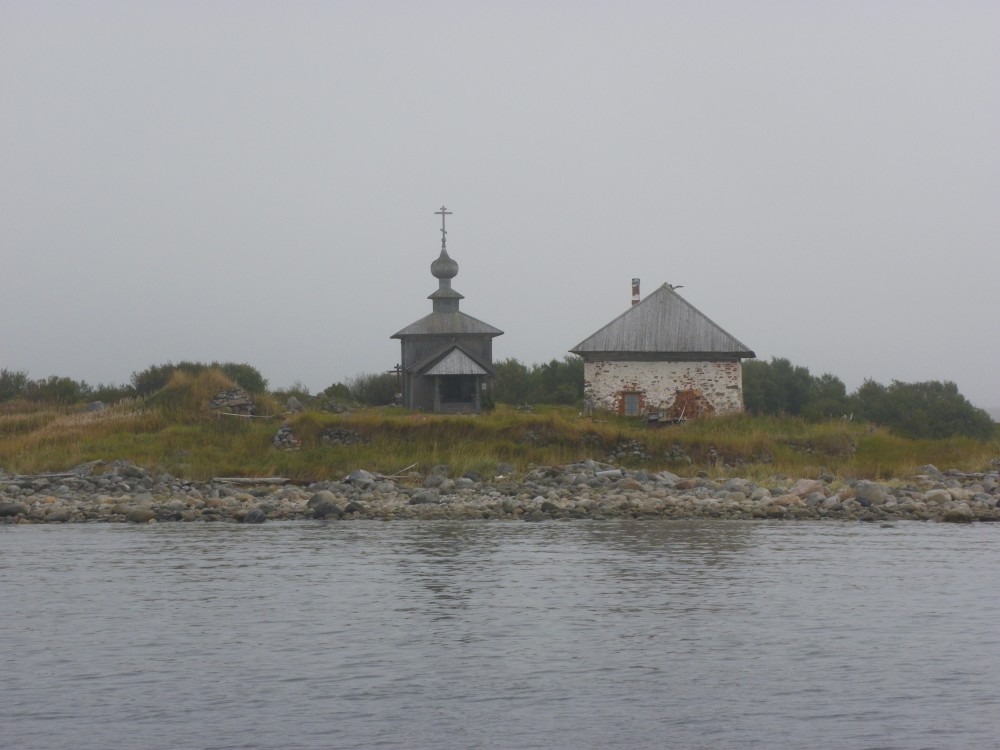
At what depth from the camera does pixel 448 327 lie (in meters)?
46.7

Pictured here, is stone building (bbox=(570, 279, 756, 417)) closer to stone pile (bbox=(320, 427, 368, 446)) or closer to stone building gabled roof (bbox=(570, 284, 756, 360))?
stone building gabled roof (bbox=(570, 284, 756, 360))

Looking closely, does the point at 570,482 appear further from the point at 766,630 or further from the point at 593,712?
the point at 593,712

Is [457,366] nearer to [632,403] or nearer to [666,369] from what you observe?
[632,403]

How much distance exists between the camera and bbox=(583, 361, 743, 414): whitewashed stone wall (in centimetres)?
4188

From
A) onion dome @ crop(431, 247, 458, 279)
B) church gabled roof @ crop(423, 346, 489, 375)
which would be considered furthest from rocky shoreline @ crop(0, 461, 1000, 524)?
onion dome @ crop(431, 247, 458, 279)

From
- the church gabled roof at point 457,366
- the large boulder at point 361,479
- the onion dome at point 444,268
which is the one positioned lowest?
the large boulder at point 361,479

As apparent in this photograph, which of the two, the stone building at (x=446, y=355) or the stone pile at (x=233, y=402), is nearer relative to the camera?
the stone pile at (x=233, y=402)

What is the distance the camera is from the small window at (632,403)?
138 feet

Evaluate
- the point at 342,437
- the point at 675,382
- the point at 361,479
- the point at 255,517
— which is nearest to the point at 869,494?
the point at 361,479

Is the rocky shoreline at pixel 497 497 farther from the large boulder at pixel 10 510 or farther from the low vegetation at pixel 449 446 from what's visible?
the low vegetation at pixel 449 446

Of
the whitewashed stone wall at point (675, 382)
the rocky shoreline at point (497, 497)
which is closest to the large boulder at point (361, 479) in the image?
the rocky shoreline at point (497, 497)

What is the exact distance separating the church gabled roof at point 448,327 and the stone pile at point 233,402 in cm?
847

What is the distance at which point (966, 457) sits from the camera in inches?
1383

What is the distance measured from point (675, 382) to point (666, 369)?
0.50m
